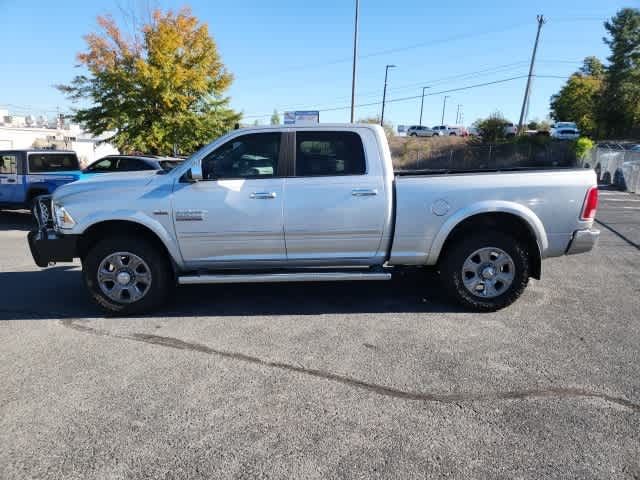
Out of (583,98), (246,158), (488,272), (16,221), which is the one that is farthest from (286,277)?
(583,98)

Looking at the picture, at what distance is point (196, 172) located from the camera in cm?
441

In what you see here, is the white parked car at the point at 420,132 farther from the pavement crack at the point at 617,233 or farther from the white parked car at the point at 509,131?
the pavement crack at the point at 617,233

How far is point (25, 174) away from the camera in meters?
10.4

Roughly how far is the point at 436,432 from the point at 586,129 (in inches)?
2686

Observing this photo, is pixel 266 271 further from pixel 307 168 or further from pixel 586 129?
pixel 586 129

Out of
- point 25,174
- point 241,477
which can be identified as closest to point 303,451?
point 241,477

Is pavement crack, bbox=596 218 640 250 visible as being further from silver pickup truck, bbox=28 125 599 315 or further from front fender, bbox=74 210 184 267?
front fender, bbox=74 210 184 267

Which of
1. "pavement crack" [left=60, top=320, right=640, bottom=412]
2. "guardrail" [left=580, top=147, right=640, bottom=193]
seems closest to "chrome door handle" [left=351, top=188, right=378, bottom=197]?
"pavement crack" [left=60, top=320, right=640, bottom=412]

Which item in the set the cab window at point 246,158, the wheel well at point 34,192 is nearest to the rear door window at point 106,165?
the wheel well at point 34,192

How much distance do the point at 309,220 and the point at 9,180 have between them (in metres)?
9.49

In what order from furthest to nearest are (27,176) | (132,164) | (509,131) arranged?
(509,131), (132,164), (27,176)

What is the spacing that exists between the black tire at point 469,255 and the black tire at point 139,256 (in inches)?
117

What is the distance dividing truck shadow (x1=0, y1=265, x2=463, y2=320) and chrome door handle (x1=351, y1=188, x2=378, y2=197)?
3.53ft

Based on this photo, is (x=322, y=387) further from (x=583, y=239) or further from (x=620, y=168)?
(x=620, y=168)
